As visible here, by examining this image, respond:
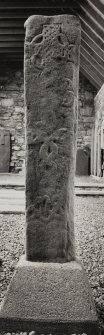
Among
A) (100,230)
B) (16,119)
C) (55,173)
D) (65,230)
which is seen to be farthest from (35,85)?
(16,119)

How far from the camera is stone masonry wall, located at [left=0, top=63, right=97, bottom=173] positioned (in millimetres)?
11328

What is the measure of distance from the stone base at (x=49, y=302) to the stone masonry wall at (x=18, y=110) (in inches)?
383

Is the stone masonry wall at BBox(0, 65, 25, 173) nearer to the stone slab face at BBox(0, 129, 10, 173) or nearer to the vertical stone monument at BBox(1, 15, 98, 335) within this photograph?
the stone slab face at BBox(0, 129, 10, 173)

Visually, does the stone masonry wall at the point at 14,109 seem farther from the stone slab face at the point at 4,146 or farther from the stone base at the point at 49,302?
the stone base at the point at 49,302

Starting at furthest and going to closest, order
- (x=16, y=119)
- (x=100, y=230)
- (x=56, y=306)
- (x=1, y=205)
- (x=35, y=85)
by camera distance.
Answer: (x=16, y=119)
(x=1, y=205)
(x=100, y=230)
(x=35, y=85)
(x=56, y=306)

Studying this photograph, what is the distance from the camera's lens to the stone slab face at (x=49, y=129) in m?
1.70

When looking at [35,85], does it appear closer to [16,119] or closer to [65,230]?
[65,230]

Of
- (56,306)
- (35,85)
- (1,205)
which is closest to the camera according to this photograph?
(56,306)

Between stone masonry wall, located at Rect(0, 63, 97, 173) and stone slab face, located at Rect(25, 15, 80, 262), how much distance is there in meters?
9.58

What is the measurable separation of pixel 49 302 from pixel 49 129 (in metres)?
0.82

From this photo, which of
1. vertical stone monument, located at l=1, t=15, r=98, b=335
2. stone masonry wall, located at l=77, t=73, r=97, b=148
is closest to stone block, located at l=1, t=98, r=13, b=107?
stone masonry wall, located at l=77, t=73, r=97, b=148

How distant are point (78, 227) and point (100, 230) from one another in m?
0.25

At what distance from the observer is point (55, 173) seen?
172 centimetres

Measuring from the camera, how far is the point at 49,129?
171 centimetres
